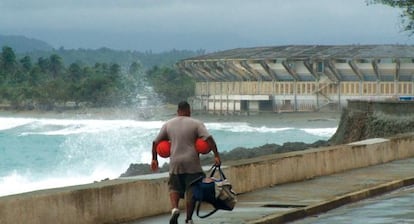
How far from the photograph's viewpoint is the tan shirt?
14242 mm

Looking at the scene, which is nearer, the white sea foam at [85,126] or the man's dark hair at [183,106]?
the man's dark hair at [183,106]

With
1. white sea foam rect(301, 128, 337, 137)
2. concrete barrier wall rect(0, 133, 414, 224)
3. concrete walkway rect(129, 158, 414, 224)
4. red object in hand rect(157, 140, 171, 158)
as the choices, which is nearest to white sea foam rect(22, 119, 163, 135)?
white sea foam rect(301, 128, 337, 137)

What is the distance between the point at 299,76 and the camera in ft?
415

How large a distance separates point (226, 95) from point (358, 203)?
378ft

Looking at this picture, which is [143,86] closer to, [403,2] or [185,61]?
[185,61]

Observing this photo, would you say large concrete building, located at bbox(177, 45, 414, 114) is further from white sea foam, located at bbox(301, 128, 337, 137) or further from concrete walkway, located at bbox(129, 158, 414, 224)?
concrete walkway, located at bbox(129, 158, 414, 224)

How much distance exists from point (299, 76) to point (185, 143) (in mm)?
112671

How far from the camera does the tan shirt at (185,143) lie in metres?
14.2

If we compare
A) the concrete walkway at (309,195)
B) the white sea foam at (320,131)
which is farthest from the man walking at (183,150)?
the white sea foam at (320,131)

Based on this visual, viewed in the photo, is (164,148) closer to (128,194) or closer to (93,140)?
(128,194)

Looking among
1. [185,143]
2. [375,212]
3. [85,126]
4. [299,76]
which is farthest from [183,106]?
[85,126]

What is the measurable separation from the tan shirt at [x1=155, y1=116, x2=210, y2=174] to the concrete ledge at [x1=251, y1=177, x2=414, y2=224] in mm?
1884

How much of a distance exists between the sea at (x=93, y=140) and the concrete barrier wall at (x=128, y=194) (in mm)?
33724

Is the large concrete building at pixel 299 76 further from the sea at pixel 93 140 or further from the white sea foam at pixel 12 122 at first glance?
the white sea foam at pixel 12 122
